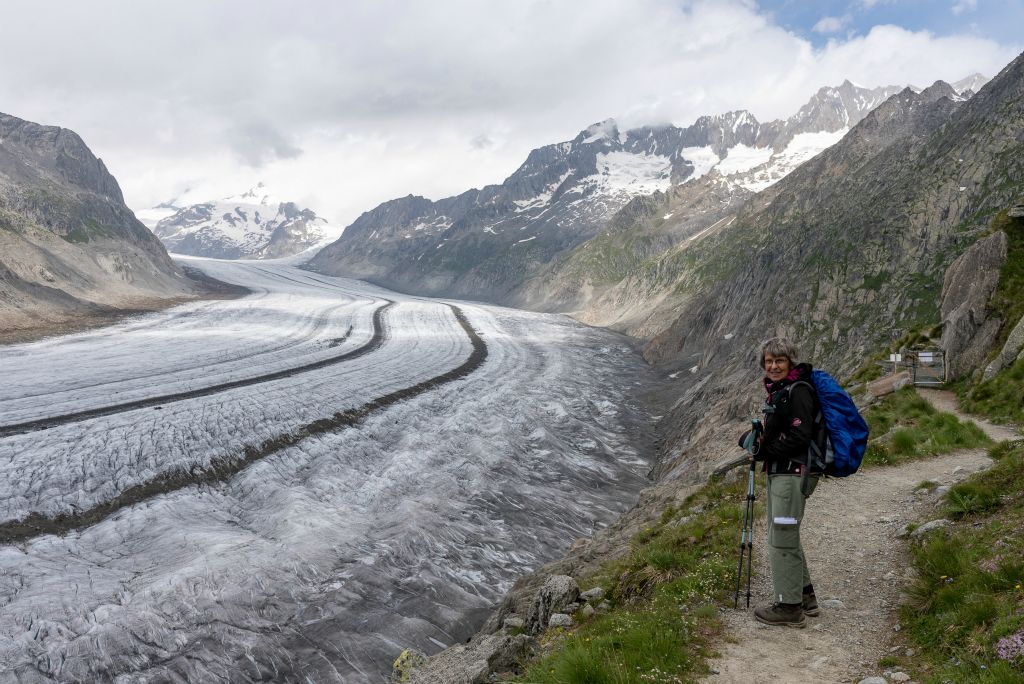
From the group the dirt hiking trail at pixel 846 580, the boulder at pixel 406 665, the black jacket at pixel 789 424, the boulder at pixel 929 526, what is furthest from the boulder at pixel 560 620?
the boulder at pixel 929 526

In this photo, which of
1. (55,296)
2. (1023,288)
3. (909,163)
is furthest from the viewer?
(55,296)

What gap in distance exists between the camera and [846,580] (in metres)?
6.98

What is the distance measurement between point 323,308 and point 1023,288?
64.3 meters

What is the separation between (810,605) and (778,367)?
251 cm

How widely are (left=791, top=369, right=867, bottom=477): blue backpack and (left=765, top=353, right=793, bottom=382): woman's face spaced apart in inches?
11.0

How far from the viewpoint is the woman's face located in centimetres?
620

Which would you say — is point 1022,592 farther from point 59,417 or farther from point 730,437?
point 59,417

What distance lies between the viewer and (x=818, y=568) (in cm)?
746

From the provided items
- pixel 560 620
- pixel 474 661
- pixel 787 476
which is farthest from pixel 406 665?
pixel 787 476

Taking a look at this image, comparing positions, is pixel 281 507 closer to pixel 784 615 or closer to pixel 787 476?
pixel 784 615

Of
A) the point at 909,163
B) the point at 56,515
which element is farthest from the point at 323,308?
the point at 909,163

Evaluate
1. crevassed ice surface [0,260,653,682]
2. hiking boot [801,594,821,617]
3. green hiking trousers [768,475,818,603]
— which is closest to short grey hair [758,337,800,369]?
green hiking trousers [768,475,818,603]

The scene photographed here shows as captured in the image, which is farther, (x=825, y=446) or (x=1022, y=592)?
(x=825, y=446)

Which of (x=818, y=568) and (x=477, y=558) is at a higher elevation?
(x=818, y=568)
